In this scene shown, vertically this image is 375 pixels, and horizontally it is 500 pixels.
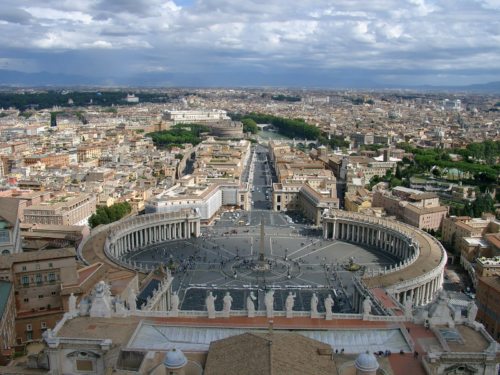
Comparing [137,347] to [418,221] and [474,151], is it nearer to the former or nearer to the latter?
[418,221]

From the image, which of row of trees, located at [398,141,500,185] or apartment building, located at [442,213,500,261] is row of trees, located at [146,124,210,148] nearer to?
row of trees, located at [398,141,500,185]

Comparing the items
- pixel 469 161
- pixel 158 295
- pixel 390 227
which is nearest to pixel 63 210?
pixel 158 295

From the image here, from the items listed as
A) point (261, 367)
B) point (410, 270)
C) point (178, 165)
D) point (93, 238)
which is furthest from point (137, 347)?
point (178, 165)

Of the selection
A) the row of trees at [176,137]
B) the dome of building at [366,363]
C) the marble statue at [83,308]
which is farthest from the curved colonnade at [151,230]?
the row of trees at [176,137]

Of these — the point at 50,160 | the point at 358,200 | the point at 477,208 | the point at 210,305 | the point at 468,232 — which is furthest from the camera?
the point at 50,160

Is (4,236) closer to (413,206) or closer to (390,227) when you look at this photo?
(390,227)

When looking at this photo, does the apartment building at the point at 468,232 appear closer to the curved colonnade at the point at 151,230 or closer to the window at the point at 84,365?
the curved colonnade at the point at 151,230

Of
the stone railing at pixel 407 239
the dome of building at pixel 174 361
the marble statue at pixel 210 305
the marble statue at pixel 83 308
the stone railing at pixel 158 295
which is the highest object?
the dome of building at pixel 174 361
